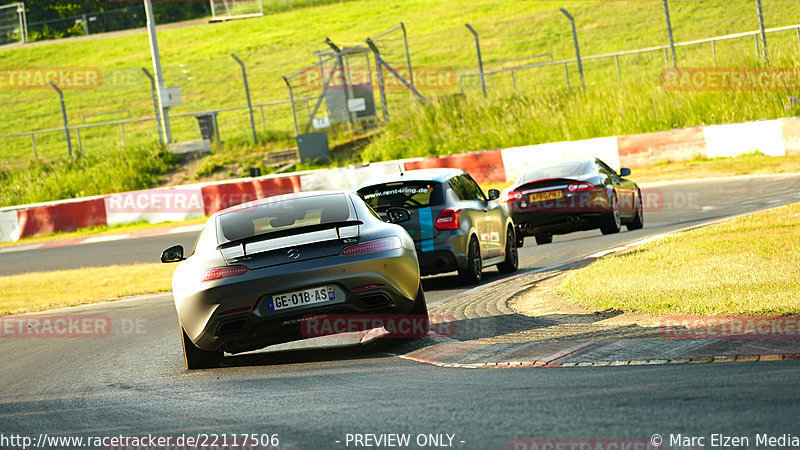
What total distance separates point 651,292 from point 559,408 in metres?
4.18

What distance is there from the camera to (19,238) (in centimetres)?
2912

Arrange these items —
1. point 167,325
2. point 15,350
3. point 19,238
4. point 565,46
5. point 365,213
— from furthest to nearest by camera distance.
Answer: point 565,46
point 19,238
point 167,325
point 15,350
point 365,213

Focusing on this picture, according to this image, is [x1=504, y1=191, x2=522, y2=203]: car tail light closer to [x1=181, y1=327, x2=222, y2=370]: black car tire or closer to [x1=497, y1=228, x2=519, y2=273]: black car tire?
[x1=497, y1=228, x2=519, y2=273]: black car tire

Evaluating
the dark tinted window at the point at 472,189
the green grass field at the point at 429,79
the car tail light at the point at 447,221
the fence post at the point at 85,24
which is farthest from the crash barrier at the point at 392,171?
the fence post at the point at 85,24

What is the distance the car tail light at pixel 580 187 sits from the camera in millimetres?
16406

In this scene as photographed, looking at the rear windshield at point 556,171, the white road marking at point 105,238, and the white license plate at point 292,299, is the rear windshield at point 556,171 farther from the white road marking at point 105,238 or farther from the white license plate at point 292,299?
the white road marking at point 105,238

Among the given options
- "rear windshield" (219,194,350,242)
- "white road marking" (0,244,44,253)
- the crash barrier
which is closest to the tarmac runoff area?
"rear windshield" (219,194,350,242)

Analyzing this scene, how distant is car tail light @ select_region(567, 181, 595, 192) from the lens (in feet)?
53.8

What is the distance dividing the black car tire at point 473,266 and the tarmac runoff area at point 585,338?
2370mm

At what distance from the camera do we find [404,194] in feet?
43.7

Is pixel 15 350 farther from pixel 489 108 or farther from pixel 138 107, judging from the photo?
pixel 138 107

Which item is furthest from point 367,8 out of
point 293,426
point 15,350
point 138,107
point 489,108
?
point 293,426

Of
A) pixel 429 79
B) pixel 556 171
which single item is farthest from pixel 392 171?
pixel 429 79

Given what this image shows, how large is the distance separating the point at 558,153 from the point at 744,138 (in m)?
4.20
